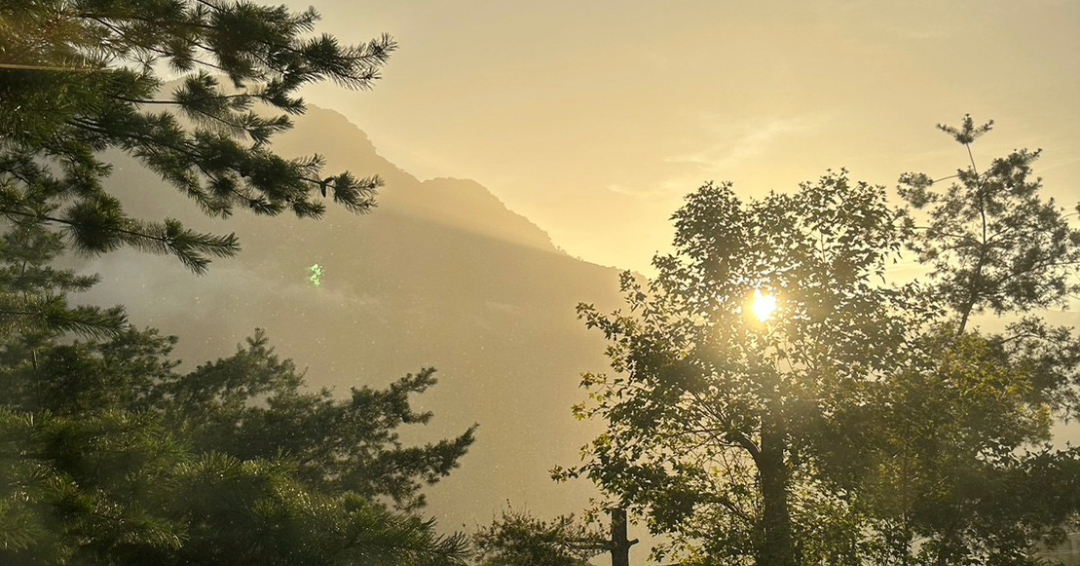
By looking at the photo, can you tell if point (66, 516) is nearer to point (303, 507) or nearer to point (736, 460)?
point (303, 507)

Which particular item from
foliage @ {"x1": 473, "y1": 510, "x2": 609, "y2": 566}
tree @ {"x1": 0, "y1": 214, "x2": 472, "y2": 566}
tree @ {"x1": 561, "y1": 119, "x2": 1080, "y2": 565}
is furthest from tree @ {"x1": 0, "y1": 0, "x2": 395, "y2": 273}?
foliage @ {"x1": 473, "y1": 510, "x2": 609, "y2": 566}

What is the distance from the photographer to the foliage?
17156mm

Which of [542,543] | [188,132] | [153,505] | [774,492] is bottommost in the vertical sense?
[542,543]

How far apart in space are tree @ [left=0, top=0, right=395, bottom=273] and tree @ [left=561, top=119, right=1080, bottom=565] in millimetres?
7011

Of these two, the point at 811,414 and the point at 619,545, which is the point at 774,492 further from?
the point at 619,545

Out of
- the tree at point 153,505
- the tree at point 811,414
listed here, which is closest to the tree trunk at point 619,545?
the tree at point 811,414

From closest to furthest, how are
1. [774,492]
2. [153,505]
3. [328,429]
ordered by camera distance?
[153,505] < [774,492] < [328,429]

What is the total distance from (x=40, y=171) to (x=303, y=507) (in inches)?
259

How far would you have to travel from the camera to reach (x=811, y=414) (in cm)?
1119

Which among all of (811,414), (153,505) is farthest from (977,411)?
(153,505)

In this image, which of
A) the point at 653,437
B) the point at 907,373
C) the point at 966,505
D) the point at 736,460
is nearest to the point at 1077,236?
the point at 966,505

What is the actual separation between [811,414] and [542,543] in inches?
358

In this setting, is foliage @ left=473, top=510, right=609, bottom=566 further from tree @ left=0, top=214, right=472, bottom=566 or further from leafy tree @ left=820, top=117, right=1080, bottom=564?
tree @ left=0, top=214, right=472, bottom=566

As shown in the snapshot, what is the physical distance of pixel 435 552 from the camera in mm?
3820
